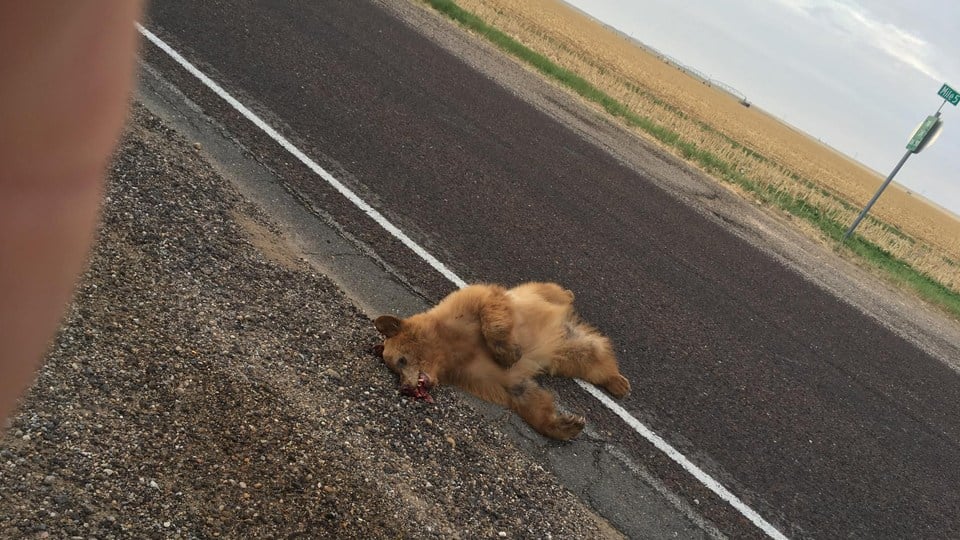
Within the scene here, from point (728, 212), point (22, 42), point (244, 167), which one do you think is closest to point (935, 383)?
point (728, 212)

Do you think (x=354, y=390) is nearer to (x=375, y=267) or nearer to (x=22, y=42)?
(x=375, y=267)

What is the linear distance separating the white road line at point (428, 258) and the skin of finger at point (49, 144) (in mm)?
4855

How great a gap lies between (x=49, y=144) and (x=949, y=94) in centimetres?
1692

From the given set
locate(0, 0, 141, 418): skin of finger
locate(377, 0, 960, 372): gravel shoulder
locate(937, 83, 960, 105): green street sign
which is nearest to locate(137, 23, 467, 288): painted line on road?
locate(0, 0, 141, 418): skin of finger

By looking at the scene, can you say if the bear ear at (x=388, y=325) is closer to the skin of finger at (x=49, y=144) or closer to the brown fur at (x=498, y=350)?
the brown fur at (x=498, y=350)

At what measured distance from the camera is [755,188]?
16.5m

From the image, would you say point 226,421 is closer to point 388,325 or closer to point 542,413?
point 388,325

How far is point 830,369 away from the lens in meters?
7.70

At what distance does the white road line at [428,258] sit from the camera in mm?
4906

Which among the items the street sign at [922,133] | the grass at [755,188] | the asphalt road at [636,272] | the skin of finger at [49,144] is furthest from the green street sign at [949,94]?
the skin of finger at [49,144]

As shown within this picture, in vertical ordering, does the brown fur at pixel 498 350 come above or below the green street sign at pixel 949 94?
below

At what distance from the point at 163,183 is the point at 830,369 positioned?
7.20 meters

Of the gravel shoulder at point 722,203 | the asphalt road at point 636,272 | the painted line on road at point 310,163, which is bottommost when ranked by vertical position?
the painted line on road at point 310,163

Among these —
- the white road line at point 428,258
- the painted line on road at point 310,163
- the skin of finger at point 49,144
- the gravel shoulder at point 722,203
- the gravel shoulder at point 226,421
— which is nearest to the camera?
the skin of finger at point 49,144
